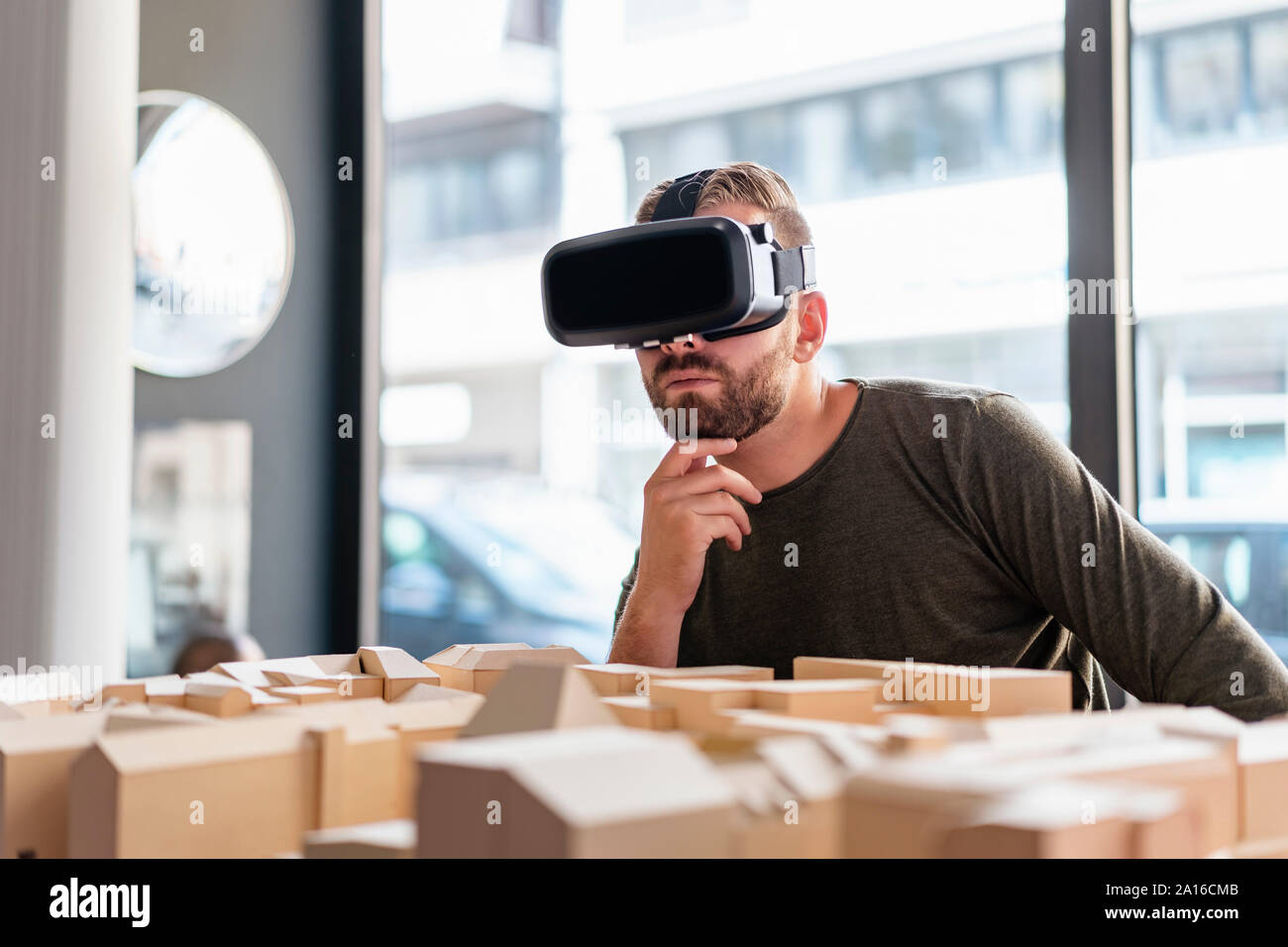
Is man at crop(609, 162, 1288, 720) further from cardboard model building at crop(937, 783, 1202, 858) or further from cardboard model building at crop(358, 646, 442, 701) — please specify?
cardboard model building at crop(937, 783, 1202, 858)

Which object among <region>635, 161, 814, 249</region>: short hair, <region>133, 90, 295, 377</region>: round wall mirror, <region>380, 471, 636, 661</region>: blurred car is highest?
<region>133, 90, 295, 377</region>: round wall mirror

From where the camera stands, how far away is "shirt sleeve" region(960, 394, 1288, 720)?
1.02 meters

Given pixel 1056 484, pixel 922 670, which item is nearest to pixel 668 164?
pixel 1056 484

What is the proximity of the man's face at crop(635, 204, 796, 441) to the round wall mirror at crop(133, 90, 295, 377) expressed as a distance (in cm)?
177

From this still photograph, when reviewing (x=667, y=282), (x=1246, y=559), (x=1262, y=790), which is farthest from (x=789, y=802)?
(x=1246, y=559)

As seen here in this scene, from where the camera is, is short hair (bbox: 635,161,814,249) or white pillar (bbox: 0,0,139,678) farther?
white pillar (bbox: 0,0,139,678)

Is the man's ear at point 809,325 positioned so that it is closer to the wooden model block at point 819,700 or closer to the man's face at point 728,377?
the man's face at point 728,377

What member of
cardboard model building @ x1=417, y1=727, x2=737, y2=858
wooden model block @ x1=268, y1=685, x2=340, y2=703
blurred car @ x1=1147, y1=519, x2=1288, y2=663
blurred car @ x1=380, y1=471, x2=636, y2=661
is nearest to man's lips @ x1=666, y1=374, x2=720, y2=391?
wooden model block @ x1=268, y1=685, x2=340, y2=703

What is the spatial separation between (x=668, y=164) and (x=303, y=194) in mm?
957

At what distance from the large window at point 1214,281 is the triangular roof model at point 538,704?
1.78m

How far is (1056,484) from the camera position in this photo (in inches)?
49.0

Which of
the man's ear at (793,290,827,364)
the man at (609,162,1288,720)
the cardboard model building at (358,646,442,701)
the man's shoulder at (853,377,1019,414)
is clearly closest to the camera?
the cardboard model building at (358,646,442,701)

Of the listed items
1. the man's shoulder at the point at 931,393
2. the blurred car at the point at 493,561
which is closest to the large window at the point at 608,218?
the blurred car at the point at 493,561
